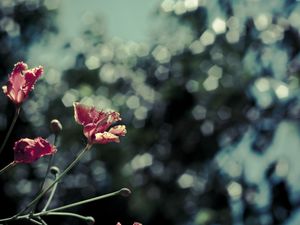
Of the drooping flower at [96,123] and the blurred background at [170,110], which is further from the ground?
the drooping flower at [96,123]

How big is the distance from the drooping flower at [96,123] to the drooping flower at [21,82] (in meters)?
0.18

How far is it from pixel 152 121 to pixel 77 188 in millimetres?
1779

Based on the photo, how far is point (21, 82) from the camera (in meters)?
2.16

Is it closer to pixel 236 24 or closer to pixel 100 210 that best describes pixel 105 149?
pixel 100 210

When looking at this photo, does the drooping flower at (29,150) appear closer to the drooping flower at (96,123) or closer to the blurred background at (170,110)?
the drooping flower at (96,123)

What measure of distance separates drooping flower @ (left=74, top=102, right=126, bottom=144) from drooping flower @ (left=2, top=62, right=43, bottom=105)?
0.59 ft

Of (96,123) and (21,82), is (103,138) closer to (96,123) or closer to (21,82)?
(96,123)

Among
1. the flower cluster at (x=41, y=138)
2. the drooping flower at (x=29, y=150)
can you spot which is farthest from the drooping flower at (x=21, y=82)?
the drooping flower at (x=29, y=150)

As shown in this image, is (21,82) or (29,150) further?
(21,82)

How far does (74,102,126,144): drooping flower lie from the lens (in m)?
2.19

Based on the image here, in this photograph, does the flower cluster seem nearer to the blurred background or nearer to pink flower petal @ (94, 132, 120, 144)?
pink flower petal @ (94, 132, 120, 144)

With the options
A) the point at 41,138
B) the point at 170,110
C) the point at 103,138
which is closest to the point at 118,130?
the point at 103,138

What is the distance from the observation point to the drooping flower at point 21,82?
214cm

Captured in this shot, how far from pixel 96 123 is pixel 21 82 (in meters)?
0.26
